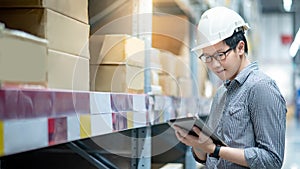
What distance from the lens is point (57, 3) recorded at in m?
1.47

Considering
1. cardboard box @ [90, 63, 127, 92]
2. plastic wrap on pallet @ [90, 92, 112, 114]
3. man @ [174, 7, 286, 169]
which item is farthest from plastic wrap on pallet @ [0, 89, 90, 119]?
man @ [174, 7, 286, 169]

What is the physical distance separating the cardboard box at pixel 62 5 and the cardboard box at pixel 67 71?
0.15 metres

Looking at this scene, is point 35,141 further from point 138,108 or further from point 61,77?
point 138,108

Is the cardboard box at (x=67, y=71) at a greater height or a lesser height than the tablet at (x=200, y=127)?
greater

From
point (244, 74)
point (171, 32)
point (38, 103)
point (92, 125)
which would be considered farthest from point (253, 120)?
point (171, 32)

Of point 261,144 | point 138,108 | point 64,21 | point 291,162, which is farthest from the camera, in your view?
point 291,162

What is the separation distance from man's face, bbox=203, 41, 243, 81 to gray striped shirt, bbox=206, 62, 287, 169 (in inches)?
1.8

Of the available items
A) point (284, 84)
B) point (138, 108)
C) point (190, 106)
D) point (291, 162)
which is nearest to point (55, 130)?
point (138, 108)

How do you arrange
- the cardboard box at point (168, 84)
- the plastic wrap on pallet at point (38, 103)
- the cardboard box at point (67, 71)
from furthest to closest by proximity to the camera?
1. the cardboard box at point (168, 84)
2. the cardboard box at point (67, 71)
3. the plastic wrap on pallet at point (38, 103)

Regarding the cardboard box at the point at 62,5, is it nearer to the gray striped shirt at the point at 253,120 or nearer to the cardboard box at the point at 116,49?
the cardboard box at the point at 116,49

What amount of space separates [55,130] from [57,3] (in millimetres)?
501

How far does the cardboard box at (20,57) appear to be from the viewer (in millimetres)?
975

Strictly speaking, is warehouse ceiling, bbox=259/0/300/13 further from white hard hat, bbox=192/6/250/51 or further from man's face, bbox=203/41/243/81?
man's face, bbox=203/41/243/81

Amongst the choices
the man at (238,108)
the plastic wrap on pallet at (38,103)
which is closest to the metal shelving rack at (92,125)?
the plastic wrap on pallet at (38,103)
